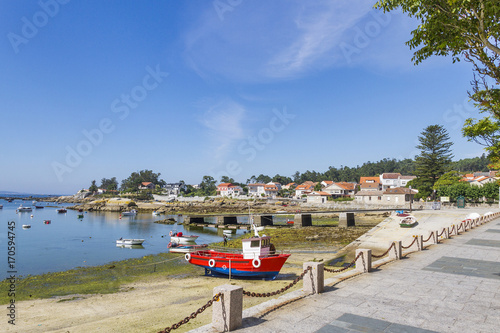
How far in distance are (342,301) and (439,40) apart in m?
8.63

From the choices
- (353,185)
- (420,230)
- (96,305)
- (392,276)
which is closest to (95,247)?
(96,305)

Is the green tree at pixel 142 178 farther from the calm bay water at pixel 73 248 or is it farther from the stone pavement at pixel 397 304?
the stone pavement at pixel 397 304

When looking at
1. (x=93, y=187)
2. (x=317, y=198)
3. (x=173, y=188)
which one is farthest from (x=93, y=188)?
(x=317, y=198)

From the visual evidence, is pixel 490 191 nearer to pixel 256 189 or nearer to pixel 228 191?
pixel 256 189

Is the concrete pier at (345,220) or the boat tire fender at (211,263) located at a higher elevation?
the boat tire fender at (211,263)

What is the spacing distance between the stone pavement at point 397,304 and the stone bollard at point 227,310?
10.7 inches

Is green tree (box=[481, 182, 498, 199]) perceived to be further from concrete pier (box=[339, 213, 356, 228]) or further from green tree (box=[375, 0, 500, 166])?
green tree (box=[375, 0, 500, 166])

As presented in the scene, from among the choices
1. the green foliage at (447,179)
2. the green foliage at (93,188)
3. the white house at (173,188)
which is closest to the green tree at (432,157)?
the green foliage at (447,179)

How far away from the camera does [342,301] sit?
8758 mm

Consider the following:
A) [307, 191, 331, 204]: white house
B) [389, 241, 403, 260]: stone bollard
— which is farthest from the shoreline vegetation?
[307, 191, 331, 204]: white house

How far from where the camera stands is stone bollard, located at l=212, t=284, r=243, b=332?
6523 millimetres

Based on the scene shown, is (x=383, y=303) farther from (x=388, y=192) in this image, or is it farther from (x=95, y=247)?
(x=388, y=192)

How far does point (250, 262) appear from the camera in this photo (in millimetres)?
19125

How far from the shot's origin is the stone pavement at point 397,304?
703 cm
